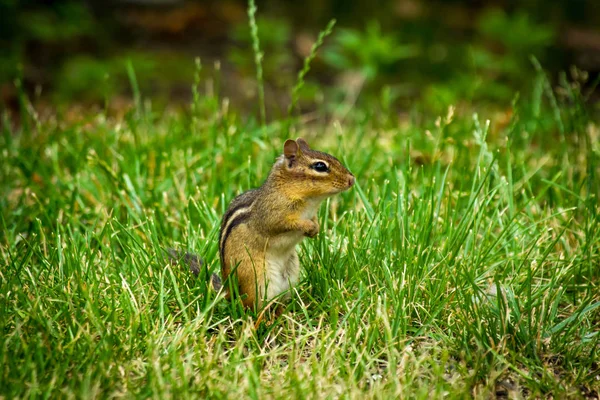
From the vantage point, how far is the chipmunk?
2.93 meters

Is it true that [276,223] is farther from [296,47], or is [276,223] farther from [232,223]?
[296,47]

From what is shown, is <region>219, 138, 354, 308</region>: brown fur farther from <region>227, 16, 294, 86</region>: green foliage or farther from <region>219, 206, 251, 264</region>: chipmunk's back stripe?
<region>227, 16, 294, 86</region>: green foliage

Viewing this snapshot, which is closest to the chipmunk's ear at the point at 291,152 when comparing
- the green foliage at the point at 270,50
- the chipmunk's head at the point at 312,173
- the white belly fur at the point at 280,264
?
the chipmunk's head at the point at 312,173

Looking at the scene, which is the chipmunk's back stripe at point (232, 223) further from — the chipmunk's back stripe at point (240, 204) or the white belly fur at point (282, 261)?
the white belly fur at point (282, 261)

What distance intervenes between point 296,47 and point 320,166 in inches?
199

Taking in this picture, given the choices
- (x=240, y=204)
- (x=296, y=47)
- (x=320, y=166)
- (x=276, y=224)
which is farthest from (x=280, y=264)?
(x=296, y=47)

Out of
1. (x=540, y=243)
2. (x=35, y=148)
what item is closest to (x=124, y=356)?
(x=540, y=243)

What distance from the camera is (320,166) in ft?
9.88

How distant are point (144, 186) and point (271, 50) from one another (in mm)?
3833

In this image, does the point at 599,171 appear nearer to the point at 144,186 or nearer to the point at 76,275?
the point at 144,186

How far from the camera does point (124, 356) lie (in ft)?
8.40

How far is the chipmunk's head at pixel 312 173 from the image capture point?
2984mm

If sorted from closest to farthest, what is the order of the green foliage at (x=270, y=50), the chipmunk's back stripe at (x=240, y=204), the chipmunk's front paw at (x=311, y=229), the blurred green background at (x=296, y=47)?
the chipmunk's front paw at (x=311, y=229) < the chipmunk's back stripe at (x=240, y=204) < the blurred green background at (x=296, y=47) < the green foliage at (x=270, y=50)

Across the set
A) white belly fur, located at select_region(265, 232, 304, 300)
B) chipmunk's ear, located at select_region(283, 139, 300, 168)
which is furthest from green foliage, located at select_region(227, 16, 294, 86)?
white belly fur, located at select_region(265, 232, 304, 300)
